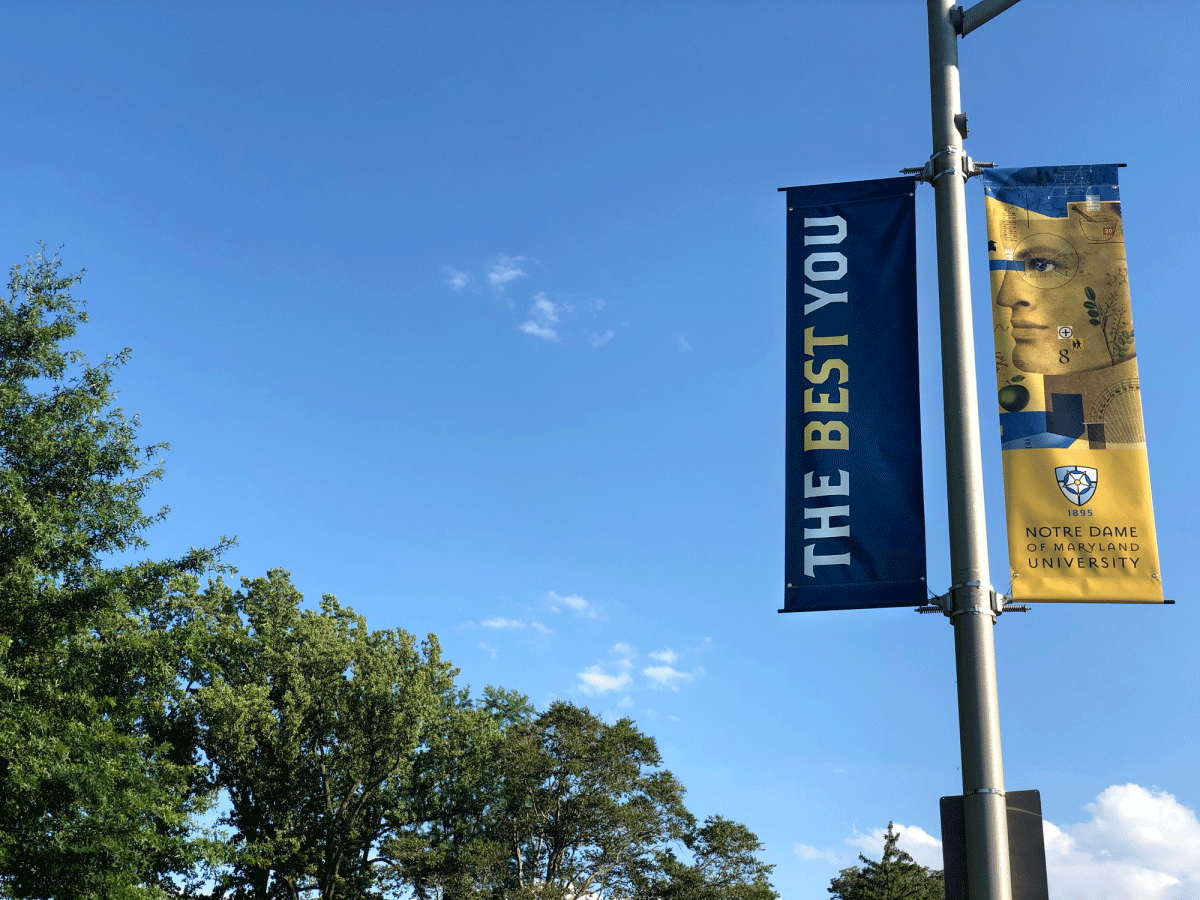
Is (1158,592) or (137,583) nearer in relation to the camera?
(1158,592)

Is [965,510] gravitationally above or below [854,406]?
below

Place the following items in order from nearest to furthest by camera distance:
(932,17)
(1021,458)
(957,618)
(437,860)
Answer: (957,618) → (1021,458) → (932,17) → (437,860)

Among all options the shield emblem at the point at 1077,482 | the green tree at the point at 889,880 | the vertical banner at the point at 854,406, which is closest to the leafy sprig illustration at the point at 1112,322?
the shield emblem at the point at 1077,482

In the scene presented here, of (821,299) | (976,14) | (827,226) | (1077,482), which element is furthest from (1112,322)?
(976,14)

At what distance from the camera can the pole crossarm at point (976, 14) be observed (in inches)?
287

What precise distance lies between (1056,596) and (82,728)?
19393mm

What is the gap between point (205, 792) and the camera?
1718 inches

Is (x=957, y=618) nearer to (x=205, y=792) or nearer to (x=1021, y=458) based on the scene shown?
(x=1021, y=458)

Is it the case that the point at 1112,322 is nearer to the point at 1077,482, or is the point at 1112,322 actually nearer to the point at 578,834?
the point at 1077,482

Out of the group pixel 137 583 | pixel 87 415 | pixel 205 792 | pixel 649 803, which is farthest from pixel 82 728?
pixel 649 803

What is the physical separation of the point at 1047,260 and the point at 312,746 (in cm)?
4350

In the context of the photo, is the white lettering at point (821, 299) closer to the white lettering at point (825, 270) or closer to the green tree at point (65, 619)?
the white lettering at point (825, 270)

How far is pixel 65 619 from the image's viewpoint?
782 inches

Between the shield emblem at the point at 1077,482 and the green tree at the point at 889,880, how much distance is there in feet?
167
